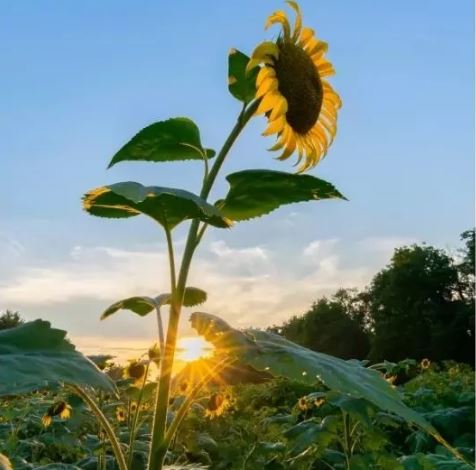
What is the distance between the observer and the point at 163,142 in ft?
5.57

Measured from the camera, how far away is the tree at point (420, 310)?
29.9 m

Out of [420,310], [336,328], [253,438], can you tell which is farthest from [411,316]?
[253,438]

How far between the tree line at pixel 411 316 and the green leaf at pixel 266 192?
92.8ft

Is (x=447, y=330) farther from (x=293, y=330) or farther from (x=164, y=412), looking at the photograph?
(x=164, y=412)

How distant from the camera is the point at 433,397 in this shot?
6637 mm

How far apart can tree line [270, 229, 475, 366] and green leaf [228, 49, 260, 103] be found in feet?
92.2

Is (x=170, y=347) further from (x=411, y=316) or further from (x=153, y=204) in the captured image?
(x=411, y=316)

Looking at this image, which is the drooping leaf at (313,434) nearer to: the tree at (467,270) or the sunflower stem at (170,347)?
the sunflower stem at (170,347)

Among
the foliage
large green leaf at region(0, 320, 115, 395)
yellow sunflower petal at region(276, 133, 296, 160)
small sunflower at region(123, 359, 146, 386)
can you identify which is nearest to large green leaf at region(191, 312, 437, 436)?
large green leaf at region(0, 320, 115, 395)

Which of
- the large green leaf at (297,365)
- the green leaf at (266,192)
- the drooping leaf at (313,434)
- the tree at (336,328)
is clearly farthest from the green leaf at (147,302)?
the tree at (336,328)

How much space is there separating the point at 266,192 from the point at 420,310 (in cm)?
3195

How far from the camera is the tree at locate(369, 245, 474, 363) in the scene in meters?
29.9

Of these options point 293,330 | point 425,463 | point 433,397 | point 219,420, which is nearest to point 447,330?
point 293,330

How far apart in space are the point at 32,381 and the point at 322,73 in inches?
56.6
